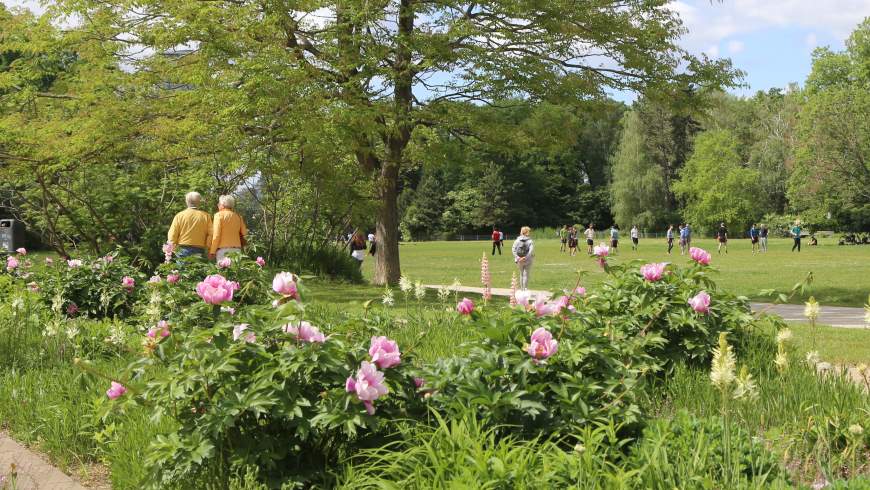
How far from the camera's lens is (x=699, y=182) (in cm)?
7169

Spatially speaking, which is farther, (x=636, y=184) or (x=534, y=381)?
(x=636, y=184)

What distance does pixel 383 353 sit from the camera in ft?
9.89

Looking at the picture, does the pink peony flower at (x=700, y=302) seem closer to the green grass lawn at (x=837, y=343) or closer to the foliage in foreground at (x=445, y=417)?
the foliage in foreground at (x=445, y=417)

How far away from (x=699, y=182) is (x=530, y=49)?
2399 inches

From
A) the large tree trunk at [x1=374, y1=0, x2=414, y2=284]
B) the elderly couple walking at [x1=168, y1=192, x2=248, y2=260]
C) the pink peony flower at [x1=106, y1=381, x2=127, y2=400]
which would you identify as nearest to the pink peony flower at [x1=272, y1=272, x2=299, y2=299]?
the pink peony flower at [x1=106, y1=381, x2=127, y2=400]

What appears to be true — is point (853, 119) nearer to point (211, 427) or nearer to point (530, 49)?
point (530, 49)

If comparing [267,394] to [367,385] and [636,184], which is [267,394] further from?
[636,184]

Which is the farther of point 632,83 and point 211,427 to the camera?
point 632,83

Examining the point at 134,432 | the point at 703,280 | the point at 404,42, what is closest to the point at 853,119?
the point at 404,42

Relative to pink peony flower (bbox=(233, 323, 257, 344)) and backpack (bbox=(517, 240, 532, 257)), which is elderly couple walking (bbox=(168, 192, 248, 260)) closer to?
pink peony flower (bbox=(233, 323, 257, 344))

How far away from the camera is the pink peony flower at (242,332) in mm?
3146

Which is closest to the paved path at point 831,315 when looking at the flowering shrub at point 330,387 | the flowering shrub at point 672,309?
the flowering shrub at point 672,309

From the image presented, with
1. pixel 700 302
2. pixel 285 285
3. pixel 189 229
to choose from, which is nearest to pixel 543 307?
pixel 285 285

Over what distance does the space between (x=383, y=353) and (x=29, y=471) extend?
2094 mm
